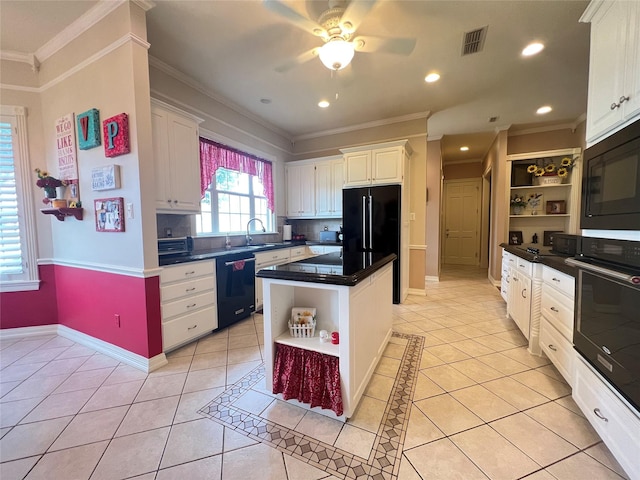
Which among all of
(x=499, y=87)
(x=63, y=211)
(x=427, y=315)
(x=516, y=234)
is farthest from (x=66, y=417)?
(x=516, y=234)

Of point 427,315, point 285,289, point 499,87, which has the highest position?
point 499,87

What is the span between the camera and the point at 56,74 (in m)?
Answer: 2.60

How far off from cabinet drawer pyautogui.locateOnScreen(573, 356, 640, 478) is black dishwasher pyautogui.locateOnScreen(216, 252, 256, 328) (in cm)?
303

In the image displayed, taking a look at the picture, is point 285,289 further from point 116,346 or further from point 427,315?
point 427,315

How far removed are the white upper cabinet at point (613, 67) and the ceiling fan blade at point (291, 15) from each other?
181cm

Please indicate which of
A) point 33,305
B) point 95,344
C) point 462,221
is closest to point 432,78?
point 95,344

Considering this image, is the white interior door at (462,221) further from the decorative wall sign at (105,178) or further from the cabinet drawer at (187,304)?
the decorative wall sign at (105,178)

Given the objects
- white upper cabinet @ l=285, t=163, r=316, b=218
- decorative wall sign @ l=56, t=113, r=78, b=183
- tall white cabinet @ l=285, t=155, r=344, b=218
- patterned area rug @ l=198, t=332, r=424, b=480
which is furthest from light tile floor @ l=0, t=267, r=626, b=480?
white upper cabinet @ l=285, t=163, r=316, b=218

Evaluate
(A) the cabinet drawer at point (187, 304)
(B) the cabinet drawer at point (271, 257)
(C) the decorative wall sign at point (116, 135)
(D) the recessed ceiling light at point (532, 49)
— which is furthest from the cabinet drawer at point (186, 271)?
(D) the recessed ceiling light at point (532, 49)

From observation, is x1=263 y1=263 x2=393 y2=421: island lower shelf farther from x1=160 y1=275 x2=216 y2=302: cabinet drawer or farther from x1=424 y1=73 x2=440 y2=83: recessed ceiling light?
x1=424 y1=73 x2=440 y2=83: recessed ceiling light

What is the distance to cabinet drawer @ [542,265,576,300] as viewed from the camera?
1735 mm

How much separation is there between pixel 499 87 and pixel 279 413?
4324 millimetres

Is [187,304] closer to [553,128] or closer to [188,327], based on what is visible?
[188,327]

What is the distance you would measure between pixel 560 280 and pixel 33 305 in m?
5.08
